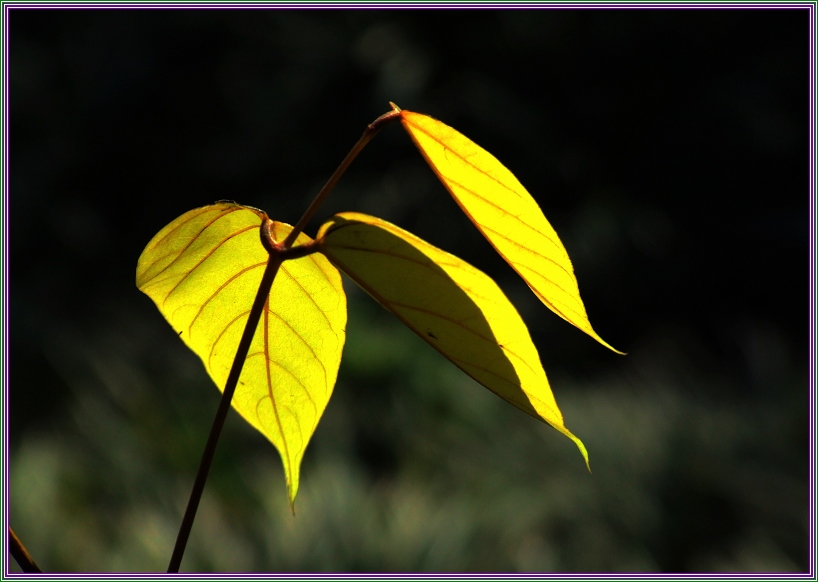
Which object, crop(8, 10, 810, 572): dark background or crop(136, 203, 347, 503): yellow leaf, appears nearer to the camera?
crop(136, 203, 347, 503): yellow leaf

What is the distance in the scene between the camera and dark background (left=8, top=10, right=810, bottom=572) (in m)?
1.55

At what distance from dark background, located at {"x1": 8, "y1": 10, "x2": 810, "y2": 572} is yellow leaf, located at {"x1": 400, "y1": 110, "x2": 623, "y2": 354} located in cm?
120

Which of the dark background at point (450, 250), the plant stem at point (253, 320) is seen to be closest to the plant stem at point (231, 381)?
the plant stem at point (253, 320)

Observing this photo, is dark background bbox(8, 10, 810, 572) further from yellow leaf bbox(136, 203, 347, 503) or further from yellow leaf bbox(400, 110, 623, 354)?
yellow leaf bbox(400, 110, 623, 354)

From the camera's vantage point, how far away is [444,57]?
2.78 m

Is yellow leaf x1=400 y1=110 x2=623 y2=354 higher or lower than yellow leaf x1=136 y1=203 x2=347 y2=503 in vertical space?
higher

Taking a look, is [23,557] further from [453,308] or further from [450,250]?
[450,250]

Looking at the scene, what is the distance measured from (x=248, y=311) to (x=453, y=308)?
12 centimetres

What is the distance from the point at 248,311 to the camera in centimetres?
37

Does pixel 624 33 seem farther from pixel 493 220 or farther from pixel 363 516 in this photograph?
pixel 493 220

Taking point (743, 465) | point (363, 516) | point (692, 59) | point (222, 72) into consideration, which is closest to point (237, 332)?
point (363, 516)

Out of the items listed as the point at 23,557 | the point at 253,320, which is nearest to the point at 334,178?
the point at 253,320

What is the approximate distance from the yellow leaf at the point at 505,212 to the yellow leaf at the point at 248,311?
73 mm

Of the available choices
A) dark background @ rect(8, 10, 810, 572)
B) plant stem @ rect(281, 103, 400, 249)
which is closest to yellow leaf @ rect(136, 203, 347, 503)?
plant stem @ rect(281, 103, 400, 249)
